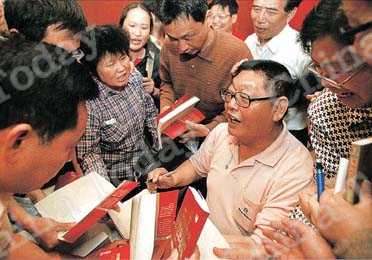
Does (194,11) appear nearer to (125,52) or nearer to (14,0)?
(125,52)

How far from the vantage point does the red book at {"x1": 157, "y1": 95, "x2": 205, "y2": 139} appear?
7.07ft

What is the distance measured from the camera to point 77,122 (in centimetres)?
109

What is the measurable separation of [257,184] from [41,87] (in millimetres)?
957

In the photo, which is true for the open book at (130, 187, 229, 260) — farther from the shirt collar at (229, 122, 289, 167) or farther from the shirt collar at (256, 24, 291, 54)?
the shirt collar at (256, 24, 291, 54)

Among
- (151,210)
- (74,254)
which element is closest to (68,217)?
(74,254)

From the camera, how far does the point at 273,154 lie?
172 centimetres

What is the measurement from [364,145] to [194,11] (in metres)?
1.64

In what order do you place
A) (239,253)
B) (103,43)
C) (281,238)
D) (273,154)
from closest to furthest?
(281,238) < (239,253) < (273,154) < (103,43)

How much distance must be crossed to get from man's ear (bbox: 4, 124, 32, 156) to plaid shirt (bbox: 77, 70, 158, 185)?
45.2 inches

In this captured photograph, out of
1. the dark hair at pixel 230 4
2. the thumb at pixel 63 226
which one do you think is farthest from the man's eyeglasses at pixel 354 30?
the dark hair at pixel 230 4

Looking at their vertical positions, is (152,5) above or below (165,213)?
above

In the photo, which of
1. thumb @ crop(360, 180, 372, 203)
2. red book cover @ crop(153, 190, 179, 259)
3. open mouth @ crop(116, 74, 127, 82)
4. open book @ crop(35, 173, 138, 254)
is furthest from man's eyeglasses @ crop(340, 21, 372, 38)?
open mouth @ crop(116, 74, 127, 82)

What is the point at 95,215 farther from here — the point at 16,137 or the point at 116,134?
the point at 116,134

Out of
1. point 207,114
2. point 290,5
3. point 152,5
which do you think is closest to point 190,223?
point 207,114
